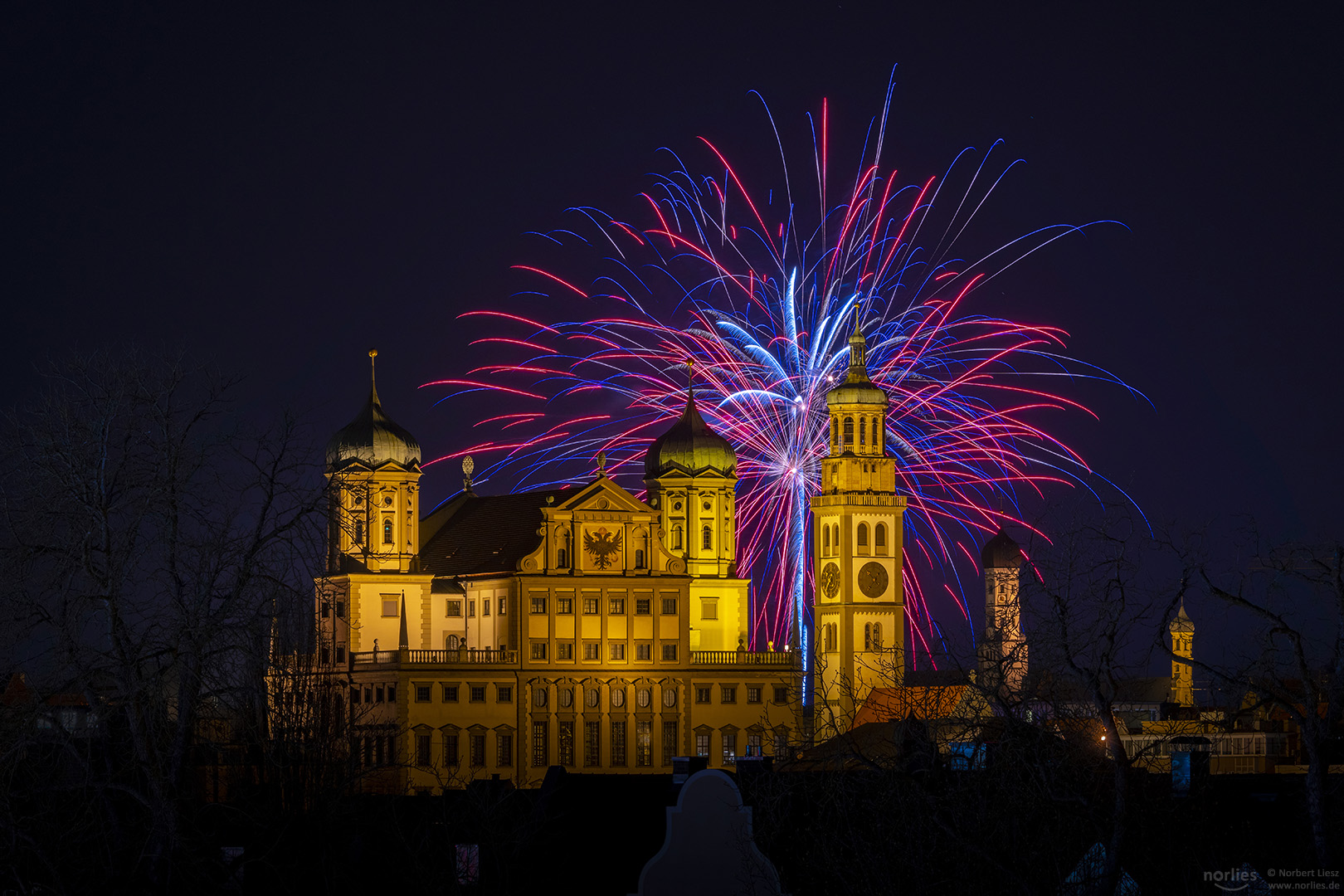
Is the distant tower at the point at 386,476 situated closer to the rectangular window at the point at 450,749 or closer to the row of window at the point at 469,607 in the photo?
the row of window at the point at 469,607

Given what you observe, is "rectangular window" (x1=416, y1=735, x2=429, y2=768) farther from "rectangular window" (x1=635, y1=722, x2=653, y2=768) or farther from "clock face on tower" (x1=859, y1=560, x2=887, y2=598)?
"clock face on tower" (x1=859, y1=560, x2=887, y2=598)

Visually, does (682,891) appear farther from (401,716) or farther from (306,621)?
(401,716)

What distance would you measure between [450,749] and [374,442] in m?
15.6

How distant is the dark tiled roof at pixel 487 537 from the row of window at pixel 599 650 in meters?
3.80

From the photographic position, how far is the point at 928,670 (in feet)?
149

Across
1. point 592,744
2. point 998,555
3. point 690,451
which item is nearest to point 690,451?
point 690,451

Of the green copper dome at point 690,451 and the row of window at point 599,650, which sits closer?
the row of window at point 599,650

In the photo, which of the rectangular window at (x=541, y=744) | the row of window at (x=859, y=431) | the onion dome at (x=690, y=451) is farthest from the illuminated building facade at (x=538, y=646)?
the row of window at (x=859, y=431)

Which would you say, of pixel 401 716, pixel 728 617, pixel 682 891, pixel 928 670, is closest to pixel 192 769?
pixel 682 891

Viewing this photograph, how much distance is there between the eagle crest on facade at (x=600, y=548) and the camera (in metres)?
98.6

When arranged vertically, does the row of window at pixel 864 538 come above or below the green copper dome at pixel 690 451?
below

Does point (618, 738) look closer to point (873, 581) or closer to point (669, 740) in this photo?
point (669, 740)

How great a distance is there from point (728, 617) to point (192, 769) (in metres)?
66.9

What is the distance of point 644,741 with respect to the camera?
98625mm
